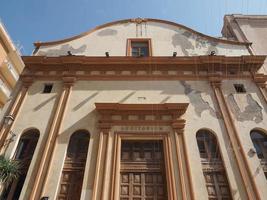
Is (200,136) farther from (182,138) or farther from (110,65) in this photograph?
(110,65)

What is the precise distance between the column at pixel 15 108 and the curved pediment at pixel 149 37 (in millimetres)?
2373

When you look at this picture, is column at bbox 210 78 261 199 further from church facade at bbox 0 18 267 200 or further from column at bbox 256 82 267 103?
column at bbox 256 82 267 103

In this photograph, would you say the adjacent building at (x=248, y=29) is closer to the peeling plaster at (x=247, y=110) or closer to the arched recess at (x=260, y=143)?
the peeling plaster at (x=247, y=110)

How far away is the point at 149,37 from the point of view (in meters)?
14.0

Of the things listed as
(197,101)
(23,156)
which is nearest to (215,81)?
(197,101)

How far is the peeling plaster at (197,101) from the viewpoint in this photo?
10.4 m

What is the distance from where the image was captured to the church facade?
848 centimetres

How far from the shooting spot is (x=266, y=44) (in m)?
15.2

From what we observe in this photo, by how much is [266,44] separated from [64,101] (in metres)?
13.6

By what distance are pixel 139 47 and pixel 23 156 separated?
339 inches

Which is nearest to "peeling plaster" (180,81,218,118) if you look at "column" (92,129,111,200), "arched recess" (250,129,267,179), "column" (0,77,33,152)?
"arched recess" (250,129,267,179)

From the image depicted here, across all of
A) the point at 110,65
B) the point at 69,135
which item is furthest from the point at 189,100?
the point at 69,135

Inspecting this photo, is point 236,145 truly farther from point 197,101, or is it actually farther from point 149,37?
point 149,37

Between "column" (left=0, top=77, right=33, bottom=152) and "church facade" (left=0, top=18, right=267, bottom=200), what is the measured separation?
46 mm
